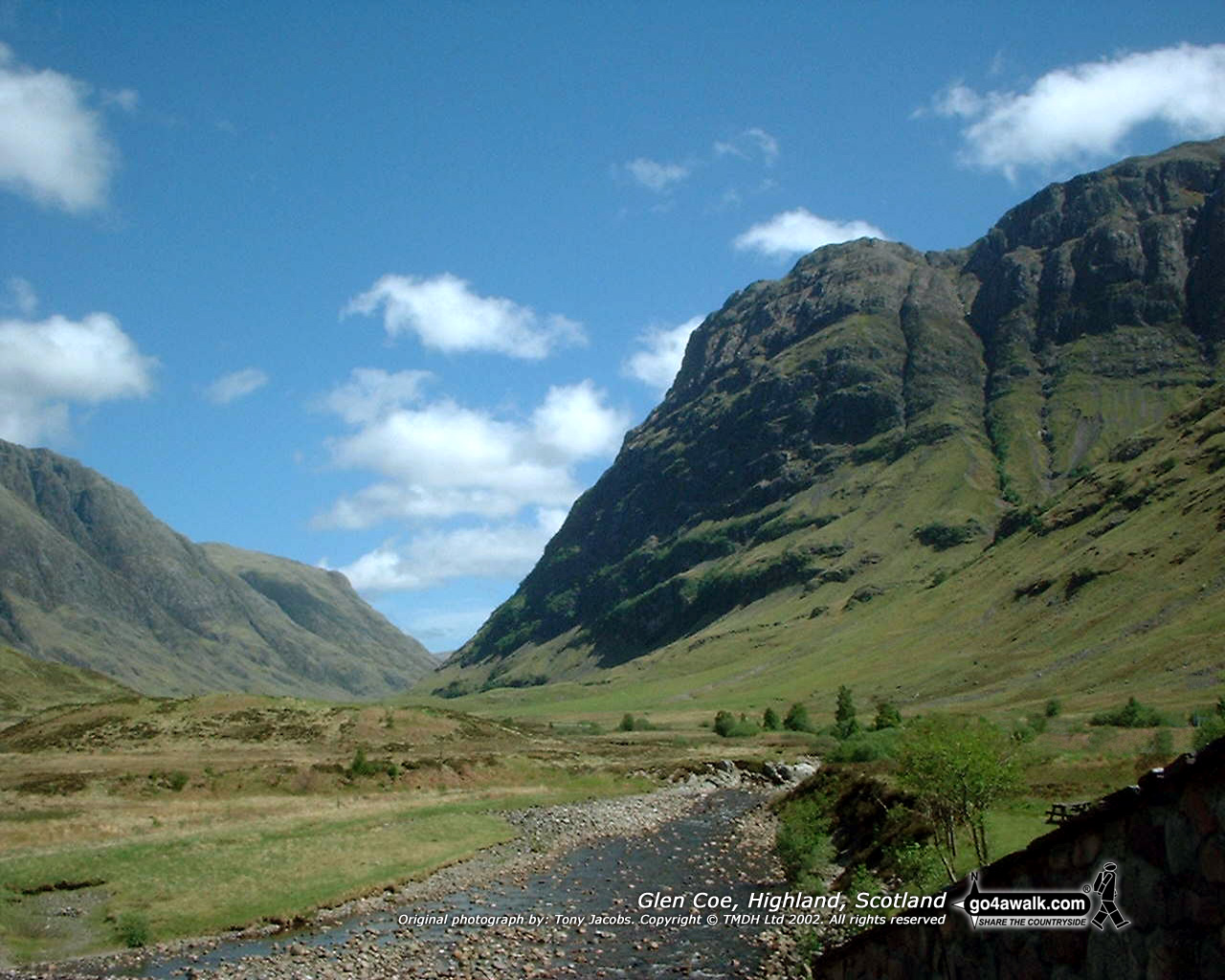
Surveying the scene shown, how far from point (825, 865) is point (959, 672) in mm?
136871

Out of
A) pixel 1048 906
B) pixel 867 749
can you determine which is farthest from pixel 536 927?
pixel 867 749

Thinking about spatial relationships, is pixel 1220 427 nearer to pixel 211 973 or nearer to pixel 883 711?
pixel 883 711

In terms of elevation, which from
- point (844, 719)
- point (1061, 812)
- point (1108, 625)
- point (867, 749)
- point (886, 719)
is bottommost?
point (867, 749)

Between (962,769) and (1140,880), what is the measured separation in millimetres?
16081

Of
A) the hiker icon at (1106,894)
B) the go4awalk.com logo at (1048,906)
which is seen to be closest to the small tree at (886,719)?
the go4awalk.com logo at (1048,906)

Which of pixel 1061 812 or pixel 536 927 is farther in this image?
pixel 536 927

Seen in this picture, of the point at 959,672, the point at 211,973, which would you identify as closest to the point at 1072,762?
the point at 211,973

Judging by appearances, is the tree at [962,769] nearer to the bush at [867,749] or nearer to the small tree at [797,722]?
the bush at [867,749]

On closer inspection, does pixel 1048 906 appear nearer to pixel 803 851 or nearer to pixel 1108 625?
pixel 803 851

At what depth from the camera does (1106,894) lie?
32.0 feet

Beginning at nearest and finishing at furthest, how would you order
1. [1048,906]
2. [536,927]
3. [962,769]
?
[1048,906], [962,769], [536,927]

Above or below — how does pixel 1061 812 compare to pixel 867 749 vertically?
above

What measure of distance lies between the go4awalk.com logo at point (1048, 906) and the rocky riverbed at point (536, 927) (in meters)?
17.4

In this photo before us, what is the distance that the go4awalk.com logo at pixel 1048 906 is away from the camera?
31.8ft
